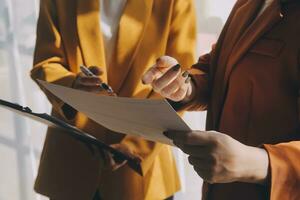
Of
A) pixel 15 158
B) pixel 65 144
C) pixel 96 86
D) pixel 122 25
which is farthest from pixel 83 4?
pixel 15 158

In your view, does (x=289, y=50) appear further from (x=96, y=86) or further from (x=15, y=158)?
(x=15, y=158)

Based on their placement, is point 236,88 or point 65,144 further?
point 65,144

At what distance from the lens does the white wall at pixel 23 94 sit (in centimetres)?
152

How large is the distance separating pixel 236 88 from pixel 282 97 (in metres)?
0.09

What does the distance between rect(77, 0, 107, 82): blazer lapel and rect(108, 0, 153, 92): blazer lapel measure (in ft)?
0.13

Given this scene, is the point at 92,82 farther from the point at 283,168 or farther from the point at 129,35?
the point at 283,168

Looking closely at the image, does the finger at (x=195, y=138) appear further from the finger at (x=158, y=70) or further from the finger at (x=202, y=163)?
the finger at (x=158, y=70)

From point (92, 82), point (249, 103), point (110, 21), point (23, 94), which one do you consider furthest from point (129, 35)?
point (23, 94)

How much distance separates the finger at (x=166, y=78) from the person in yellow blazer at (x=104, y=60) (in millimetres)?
267

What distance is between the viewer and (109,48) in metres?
1.03

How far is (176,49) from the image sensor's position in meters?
1.02

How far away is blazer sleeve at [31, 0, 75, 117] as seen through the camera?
99 centimetres

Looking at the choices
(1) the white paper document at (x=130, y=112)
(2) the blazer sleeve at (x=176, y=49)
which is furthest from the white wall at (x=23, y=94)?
(1) the white paper document at (x=130, y=112)

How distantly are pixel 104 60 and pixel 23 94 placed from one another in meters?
0.68
